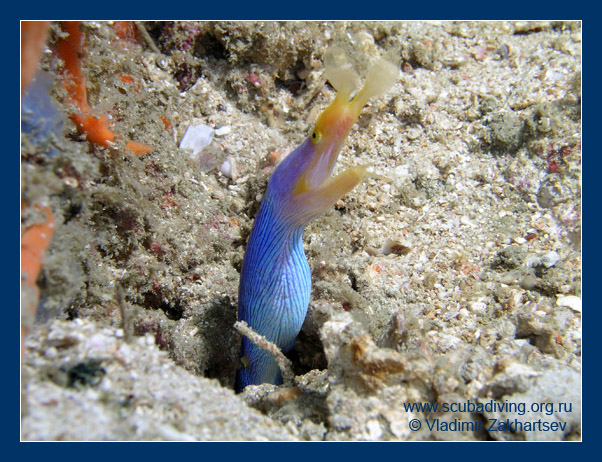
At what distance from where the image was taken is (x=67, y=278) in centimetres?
183

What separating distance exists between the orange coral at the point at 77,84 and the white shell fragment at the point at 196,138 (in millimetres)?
843

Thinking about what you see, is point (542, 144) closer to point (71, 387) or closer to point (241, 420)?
point (241, 420)

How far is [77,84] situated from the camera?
2.25m

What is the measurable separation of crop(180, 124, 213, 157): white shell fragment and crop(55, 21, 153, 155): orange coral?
843 mm

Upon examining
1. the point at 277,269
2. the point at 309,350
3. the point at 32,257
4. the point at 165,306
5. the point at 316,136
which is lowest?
the point at 309,350

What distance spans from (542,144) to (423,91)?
3.77 ft

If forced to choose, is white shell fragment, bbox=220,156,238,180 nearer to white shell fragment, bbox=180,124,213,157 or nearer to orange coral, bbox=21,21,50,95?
white shell fragment, bbox=180,124,213,157

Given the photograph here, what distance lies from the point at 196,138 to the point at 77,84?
1032 mm

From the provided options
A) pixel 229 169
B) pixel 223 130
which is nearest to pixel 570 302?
pixel 229 169

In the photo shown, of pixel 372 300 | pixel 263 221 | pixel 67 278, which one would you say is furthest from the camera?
pixel 372 300

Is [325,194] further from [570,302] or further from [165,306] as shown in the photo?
[570,302]

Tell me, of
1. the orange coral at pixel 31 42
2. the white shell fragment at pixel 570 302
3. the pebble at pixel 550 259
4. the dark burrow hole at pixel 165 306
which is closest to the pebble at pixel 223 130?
the dark burrow hole at pixel 165 306

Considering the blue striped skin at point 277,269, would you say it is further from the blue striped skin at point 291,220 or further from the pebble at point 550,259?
the pebble at point 550,259

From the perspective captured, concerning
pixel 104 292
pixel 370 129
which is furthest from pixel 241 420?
pixel 370 129
